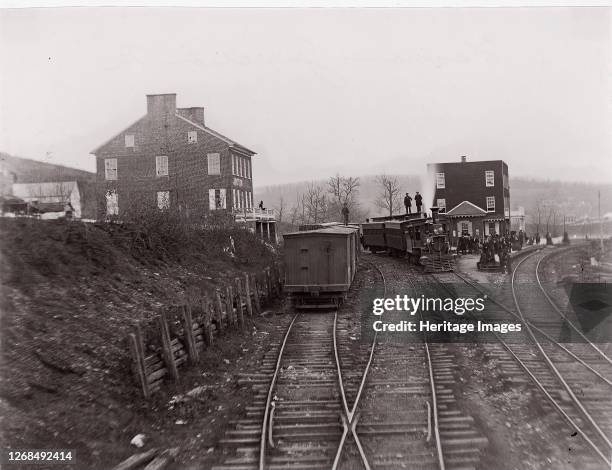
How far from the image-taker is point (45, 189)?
865 centimetres

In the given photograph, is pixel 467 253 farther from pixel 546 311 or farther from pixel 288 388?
pixel 288 388

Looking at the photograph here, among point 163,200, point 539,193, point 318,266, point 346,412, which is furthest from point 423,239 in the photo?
point 346,412

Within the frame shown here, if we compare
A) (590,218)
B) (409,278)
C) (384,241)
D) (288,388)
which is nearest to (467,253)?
(384,241)

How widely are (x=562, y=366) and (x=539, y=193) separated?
4.55 metres

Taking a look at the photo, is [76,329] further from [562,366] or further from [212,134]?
[562,366]

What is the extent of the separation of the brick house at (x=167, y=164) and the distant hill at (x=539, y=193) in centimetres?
106

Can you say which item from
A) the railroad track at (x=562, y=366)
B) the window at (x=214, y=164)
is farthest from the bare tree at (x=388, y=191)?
the window at (x=214, y=164)

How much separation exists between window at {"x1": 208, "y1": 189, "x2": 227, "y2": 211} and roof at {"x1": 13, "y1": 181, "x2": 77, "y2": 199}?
3476 millimetres

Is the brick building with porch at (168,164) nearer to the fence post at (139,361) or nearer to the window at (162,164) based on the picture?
the window at (162,164)

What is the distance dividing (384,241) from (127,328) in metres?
17.8

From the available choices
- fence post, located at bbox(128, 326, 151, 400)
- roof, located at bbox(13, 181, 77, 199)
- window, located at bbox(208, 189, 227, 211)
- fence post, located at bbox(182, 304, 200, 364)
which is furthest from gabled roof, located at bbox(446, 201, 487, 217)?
fence post, located at bbox(128, 326, 151, 400)

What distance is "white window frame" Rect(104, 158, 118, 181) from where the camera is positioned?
10.0 meters

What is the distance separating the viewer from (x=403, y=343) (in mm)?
8891

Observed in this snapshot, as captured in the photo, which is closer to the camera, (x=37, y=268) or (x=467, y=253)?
(x=37, y=268)
